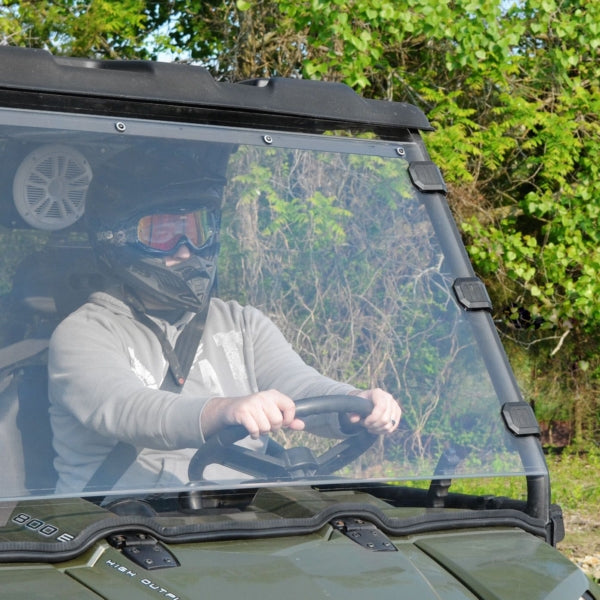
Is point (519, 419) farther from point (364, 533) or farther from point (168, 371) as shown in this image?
point (168, 371)

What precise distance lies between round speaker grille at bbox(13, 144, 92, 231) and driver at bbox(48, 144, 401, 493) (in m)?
0.03

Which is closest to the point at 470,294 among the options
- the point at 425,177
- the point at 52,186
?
the point at 425,177

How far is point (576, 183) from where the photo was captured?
25.9ft

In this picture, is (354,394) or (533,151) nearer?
(354,394)

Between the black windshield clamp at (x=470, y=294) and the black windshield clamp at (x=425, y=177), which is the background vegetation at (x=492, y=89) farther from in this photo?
the black windshield clamp at (x=470, y=294)

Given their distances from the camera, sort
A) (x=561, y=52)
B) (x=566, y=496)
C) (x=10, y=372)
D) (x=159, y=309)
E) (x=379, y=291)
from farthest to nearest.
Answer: (x=561, y=52) < (x=566, y=496) < (x=379, y=291) < (x=159, y=309) < (x=10, y=372)

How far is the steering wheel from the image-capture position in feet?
6.59

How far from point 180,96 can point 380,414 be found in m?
0.76

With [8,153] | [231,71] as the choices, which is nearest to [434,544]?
[8,153]

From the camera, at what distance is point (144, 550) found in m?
1.74

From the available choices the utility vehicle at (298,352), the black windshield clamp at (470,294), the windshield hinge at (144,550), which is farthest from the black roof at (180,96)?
the windshield hinge at (144,550)

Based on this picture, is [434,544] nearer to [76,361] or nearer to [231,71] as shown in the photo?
[76,361]

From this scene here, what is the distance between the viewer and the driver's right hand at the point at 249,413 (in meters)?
2.02

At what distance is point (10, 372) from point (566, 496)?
5.35 meters
